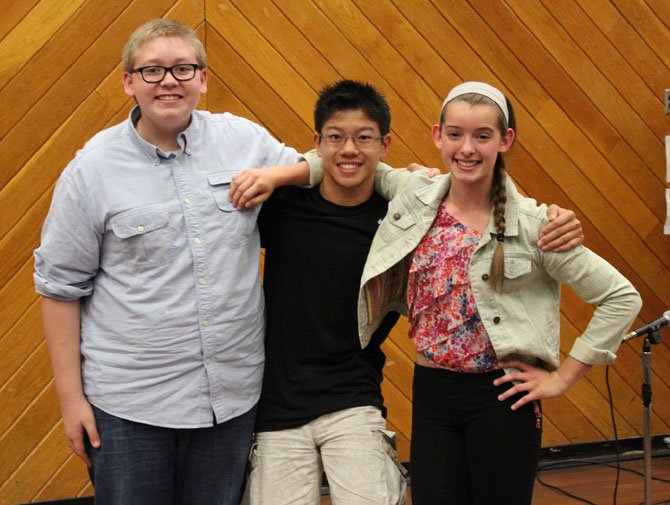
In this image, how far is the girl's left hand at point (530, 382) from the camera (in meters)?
2.31

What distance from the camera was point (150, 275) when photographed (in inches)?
91.9

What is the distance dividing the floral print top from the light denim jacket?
1.2 inches

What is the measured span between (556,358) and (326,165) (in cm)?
77

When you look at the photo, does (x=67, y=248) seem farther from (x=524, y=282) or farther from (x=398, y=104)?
(x=398, y=104)

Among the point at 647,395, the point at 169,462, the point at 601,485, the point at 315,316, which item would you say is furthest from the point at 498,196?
the point at 601,485

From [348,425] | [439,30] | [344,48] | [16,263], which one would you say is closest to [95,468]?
[348,425]

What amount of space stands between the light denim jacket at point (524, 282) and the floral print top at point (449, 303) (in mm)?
31

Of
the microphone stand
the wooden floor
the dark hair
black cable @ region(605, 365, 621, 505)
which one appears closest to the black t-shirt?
the dark hair

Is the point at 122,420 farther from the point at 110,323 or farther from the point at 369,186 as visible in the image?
the point at 369,186

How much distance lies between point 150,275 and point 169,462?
1.53ft

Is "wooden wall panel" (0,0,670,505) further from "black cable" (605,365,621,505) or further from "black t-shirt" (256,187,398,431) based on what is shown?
"black t-shirt" (256,187,398,431)

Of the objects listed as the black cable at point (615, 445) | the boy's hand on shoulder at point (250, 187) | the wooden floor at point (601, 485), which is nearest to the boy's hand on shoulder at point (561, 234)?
the boy's hand on shoulder at point (250, 187)

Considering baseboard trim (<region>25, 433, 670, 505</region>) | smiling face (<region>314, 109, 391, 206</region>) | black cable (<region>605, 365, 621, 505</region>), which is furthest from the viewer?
baseboard trim (<region>25, 433, 670, 505</region>)

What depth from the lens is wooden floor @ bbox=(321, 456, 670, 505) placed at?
4.12 metres
